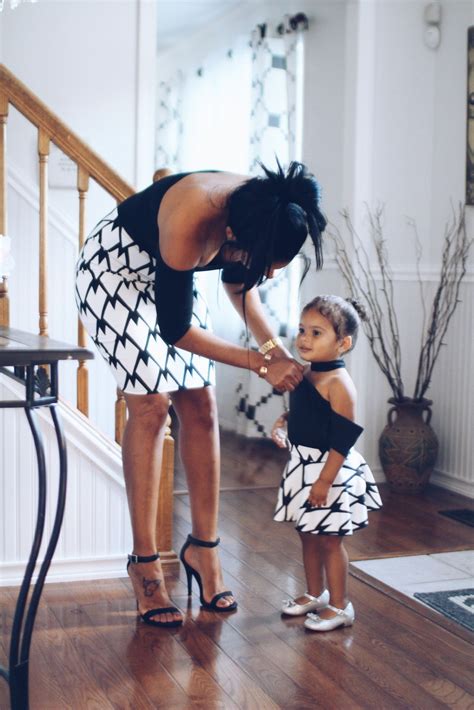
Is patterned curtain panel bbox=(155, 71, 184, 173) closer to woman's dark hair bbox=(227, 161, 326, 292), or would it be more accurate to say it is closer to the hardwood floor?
the hardwood floor

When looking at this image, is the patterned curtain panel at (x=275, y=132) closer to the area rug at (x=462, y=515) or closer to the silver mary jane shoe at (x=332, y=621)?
the area rug at (x=462, y=515)

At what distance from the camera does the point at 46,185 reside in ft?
9.12

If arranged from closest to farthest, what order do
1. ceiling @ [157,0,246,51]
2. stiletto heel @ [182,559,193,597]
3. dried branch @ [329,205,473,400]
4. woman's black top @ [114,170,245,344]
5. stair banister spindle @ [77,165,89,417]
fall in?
1. woman's black top @ [114,170,245,344]
2. stiletto heel @ [182,559,193,597]
3. stair banister spindle @ [77,165,89,417]
4. dried branch @ [329,205,473,400]
5. ceiling @ [157,0,246,51]

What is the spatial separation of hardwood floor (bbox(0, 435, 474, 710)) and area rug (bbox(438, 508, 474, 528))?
93 cm

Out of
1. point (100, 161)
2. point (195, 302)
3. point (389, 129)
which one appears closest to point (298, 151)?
point (389, 129)

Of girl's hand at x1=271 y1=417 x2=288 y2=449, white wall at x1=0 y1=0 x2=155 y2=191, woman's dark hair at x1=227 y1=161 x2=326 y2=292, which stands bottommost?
girl's hand at x1=271 y1=417 x2=288 y2=449

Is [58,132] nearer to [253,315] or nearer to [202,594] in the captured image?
[253,315]

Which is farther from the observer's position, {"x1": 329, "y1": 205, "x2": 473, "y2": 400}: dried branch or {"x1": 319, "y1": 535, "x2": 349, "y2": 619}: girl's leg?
{"x1": 329, "y1": 205, "x2": 473, "y2": 400}: dried branch

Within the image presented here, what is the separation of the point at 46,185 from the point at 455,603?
1681 mm

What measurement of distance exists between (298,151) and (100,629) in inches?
131

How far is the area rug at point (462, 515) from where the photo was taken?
361cm

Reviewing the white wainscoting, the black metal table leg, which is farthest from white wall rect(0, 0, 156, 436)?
the black metal table leg

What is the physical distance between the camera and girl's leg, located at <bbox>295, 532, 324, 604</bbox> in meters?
2.36

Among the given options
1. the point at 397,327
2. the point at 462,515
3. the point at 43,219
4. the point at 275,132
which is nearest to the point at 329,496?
the point at 43,219
